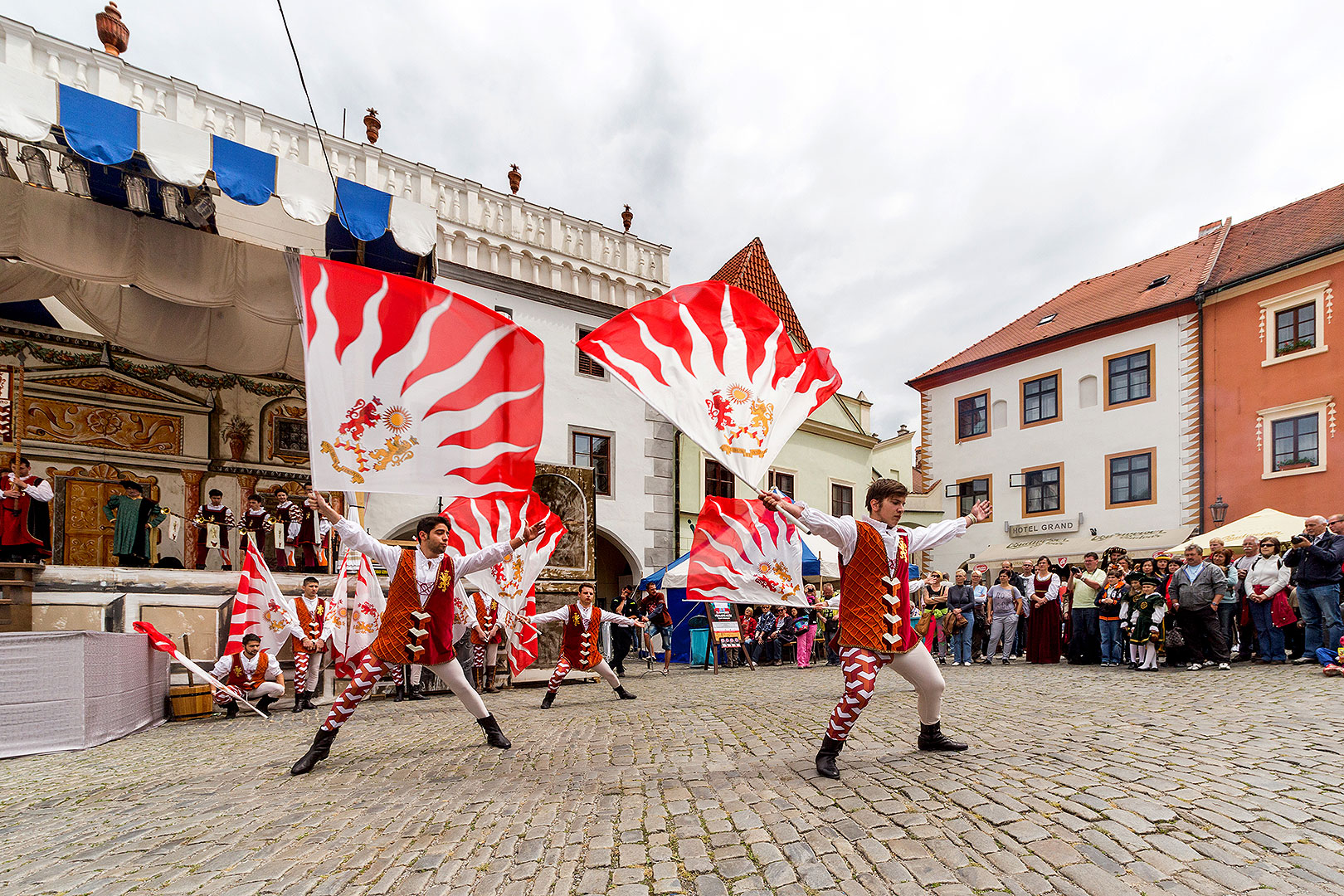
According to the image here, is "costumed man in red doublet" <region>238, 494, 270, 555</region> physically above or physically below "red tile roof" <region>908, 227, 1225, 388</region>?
below

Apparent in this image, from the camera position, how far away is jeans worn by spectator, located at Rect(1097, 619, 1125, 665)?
1305 centimetres

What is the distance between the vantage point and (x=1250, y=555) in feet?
39.4

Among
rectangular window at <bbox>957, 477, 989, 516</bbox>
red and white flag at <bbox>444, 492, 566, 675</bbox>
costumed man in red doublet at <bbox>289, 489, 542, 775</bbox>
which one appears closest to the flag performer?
red and white flag at <bbox>444, 492, 566, 675</bbox>

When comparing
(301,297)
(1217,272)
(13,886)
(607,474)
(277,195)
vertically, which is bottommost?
(13,886)

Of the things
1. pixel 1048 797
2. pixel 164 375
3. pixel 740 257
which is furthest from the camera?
pixel 740 257

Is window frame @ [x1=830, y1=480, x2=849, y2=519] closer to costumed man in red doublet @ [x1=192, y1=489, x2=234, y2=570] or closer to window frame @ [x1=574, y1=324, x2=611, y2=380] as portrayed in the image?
window frame @ [x1=574, y1=324, x2=611, y2=380]

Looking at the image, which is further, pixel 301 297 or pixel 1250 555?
pixel 1250 555

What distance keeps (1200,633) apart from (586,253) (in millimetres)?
17260

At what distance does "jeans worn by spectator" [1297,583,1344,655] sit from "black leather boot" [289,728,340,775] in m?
11.7

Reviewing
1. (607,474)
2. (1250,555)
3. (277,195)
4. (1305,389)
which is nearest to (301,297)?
(277,195)

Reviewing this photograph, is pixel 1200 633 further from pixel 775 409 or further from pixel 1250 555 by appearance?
pixel 775 409

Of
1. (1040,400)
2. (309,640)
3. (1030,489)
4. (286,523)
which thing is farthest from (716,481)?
(309,640)

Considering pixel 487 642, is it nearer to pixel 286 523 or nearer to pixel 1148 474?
pixel 286 523

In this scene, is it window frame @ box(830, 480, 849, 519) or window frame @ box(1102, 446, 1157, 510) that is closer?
window frame @ box(1102, 446, 1157, 510)
